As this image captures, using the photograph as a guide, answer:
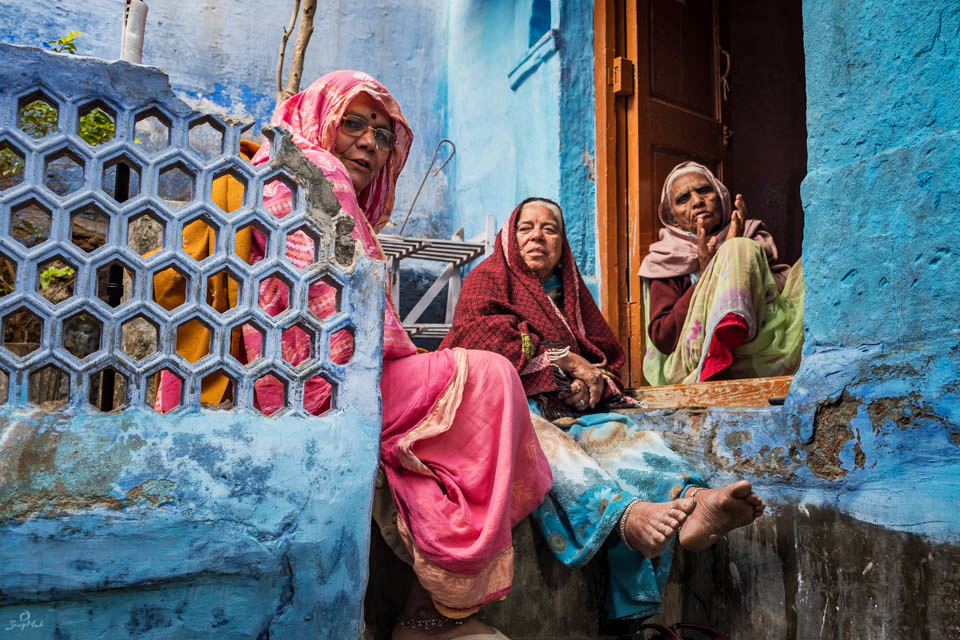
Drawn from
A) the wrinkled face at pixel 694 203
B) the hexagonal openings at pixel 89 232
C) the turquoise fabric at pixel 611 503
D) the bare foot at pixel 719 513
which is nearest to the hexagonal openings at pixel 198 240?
the turquoise fabric at pixel 611 503

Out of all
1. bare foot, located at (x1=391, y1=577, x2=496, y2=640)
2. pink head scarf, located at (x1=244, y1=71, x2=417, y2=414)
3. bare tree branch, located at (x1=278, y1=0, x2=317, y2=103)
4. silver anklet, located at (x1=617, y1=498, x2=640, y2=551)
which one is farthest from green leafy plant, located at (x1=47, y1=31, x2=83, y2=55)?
silver anklet, located at (x1=617, y1=498, x2=640, y2=551)

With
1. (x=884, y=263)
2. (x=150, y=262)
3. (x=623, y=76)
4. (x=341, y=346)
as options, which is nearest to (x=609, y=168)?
(x=623, y=76)

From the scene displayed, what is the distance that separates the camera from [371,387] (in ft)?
6.32

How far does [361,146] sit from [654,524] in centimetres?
149

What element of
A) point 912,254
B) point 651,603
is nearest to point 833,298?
point 912,254

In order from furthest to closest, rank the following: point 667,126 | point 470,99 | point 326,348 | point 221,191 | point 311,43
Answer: point 311,43 < point 470,99 < point 667,126 < point 221,191 < point 326,348

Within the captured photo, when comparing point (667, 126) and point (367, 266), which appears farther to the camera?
point (667, 126)

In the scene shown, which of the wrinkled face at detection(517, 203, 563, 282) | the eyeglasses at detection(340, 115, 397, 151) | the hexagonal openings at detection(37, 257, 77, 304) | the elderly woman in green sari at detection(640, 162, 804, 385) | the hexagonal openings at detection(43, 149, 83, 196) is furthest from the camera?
the hexagonal openings at detection(43, 149, 83, 196)

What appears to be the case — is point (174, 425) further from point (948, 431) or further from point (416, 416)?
point (948, 431)

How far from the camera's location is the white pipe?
2.02m

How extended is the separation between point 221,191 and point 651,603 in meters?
1.74

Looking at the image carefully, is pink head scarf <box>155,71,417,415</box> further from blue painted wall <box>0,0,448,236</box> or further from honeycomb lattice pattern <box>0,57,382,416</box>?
blue painted wall <box>0,0,448,236</box>

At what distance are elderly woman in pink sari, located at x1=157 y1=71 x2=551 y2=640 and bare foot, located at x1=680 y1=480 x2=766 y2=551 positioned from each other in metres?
0.43

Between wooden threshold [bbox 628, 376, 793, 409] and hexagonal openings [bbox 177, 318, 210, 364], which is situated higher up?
hexagonal openings [bbox 177, 318, 210, 364]
